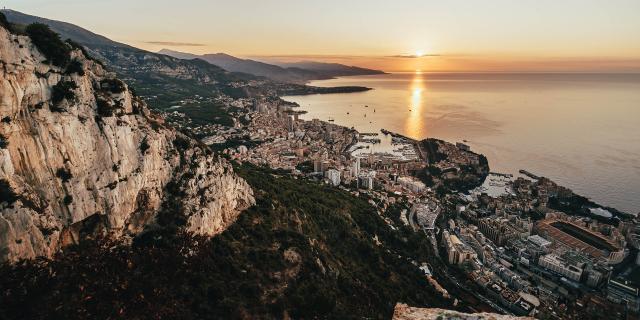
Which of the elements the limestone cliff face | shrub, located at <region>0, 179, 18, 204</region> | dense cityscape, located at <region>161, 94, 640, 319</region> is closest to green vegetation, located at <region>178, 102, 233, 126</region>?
dense cityscape, located at <region>161, 94, 640, 319</region>

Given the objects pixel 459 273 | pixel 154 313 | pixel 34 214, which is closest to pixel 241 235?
pixel 154 313

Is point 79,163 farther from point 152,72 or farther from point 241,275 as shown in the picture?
point 152,72

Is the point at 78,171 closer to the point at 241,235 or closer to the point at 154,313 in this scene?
the point at 154,313

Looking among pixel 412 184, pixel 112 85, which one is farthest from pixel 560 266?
pixel 112 85

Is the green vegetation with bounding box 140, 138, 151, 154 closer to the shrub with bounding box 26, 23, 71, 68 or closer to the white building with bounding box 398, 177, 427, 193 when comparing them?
the shrub with bounding box 26, 23, 71, 68

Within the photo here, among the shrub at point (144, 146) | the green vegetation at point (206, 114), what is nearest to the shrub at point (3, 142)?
the shrub at point (144, 146)

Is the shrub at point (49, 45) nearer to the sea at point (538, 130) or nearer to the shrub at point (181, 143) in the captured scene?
the shrub at point (181, 143)
